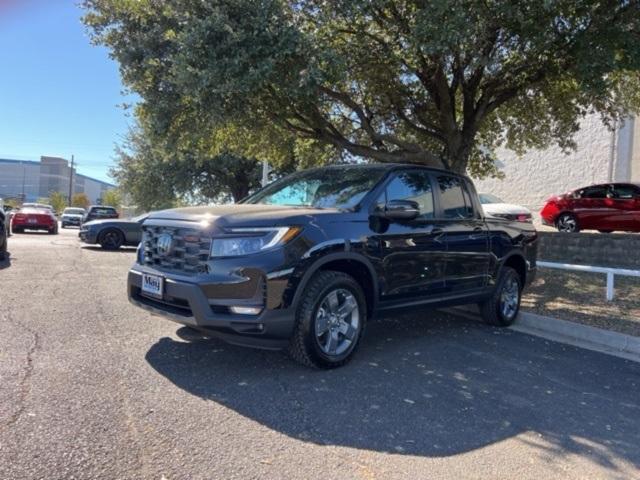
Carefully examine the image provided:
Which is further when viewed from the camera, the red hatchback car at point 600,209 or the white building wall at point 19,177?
the white building wall at point 19,177

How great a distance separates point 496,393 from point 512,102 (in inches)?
414

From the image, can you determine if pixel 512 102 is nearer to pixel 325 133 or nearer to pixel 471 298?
pixel 325 133

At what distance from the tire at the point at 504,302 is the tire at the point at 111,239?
11.9 meters

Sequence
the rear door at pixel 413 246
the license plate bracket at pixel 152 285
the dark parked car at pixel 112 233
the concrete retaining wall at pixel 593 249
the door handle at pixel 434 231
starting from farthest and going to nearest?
the dark parked car at pixel 112 233
the concrete retaining wall at pixel 593 249
the door handle at pixel 434 231
the rear door at pixel 413 246
the license plate bracket at pixel 152 285

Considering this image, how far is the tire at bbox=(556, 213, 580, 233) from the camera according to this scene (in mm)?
15922

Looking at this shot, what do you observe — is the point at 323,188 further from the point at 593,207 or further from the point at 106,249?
the point at 593,207

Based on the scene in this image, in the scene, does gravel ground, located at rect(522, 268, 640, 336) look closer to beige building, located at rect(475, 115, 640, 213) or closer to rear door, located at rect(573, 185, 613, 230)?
rear door, located at rect(573, 185, 613, 230)

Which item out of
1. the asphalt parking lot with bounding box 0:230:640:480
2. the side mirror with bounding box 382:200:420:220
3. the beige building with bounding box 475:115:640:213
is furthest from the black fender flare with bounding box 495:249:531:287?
the beige building with bounding box 475:115:640:213

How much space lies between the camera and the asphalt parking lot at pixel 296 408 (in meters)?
3.06

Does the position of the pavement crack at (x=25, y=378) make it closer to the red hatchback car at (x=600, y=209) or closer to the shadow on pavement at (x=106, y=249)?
the shadow on pavement at (x=106, y=249)

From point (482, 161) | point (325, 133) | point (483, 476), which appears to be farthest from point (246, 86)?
point (482, 161)

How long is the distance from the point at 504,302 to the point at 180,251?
168 inches

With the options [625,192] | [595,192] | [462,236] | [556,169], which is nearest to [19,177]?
[556,169]

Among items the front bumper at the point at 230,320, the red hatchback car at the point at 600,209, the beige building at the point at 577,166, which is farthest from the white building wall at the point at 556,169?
the front bumper at the point at 230,320
